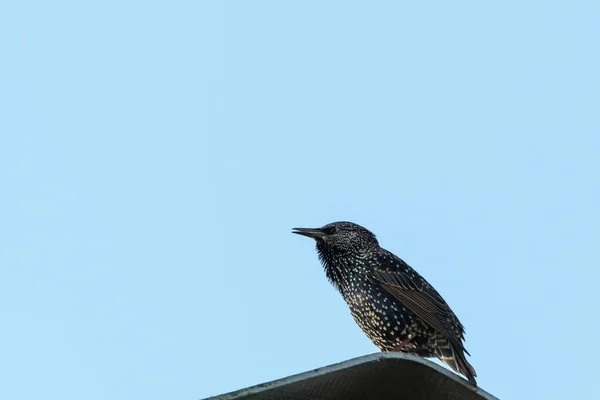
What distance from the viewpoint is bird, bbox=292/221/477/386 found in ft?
21.8

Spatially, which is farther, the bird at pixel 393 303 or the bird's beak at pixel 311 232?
the bird's beak at pixel 311 232

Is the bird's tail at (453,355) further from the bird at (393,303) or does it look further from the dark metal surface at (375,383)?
the dark metal surface at (375,383)

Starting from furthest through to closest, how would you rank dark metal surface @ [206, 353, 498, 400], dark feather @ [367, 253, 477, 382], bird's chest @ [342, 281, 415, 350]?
bird's chest @ [342, 281, 415, 350]
dark feather @ [367, 253, 477, 382]
dark metal surface @ [206, 353, 498, 400]

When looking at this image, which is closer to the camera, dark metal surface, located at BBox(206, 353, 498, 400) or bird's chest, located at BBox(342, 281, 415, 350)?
dark metal surface, located at BBox(206, 353, 498, 400)

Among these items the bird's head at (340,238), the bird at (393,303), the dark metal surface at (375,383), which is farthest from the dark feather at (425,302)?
the dark metal surface at (375,383)

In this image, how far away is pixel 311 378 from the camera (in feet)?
10.7

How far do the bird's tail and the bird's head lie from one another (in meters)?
1.12

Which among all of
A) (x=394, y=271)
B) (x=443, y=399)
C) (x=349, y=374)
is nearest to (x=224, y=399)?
(x=349, y=374)

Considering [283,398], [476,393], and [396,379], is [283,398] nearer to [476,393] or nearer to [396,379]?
[396,379]

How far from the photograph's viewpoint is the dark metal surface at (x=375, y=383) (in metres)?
3.25

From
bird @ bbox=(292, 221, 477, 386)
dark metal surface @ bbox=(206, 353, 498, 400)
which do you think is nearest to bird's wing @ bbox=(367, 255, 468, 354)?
bird @ bbox=(292, 221, 477, 386)

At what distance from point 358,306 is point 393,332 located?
368 mm

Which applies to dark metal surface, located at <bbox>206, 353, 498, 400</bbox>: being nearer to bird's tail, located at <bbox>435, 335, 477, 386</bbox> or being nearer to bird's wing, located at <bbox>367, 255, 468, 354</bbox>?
bird's tail, located at <bbox>435, 335, 477, 386</bbox>

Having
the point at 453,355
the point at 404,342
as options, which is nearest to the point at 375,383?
the point at 453,355
